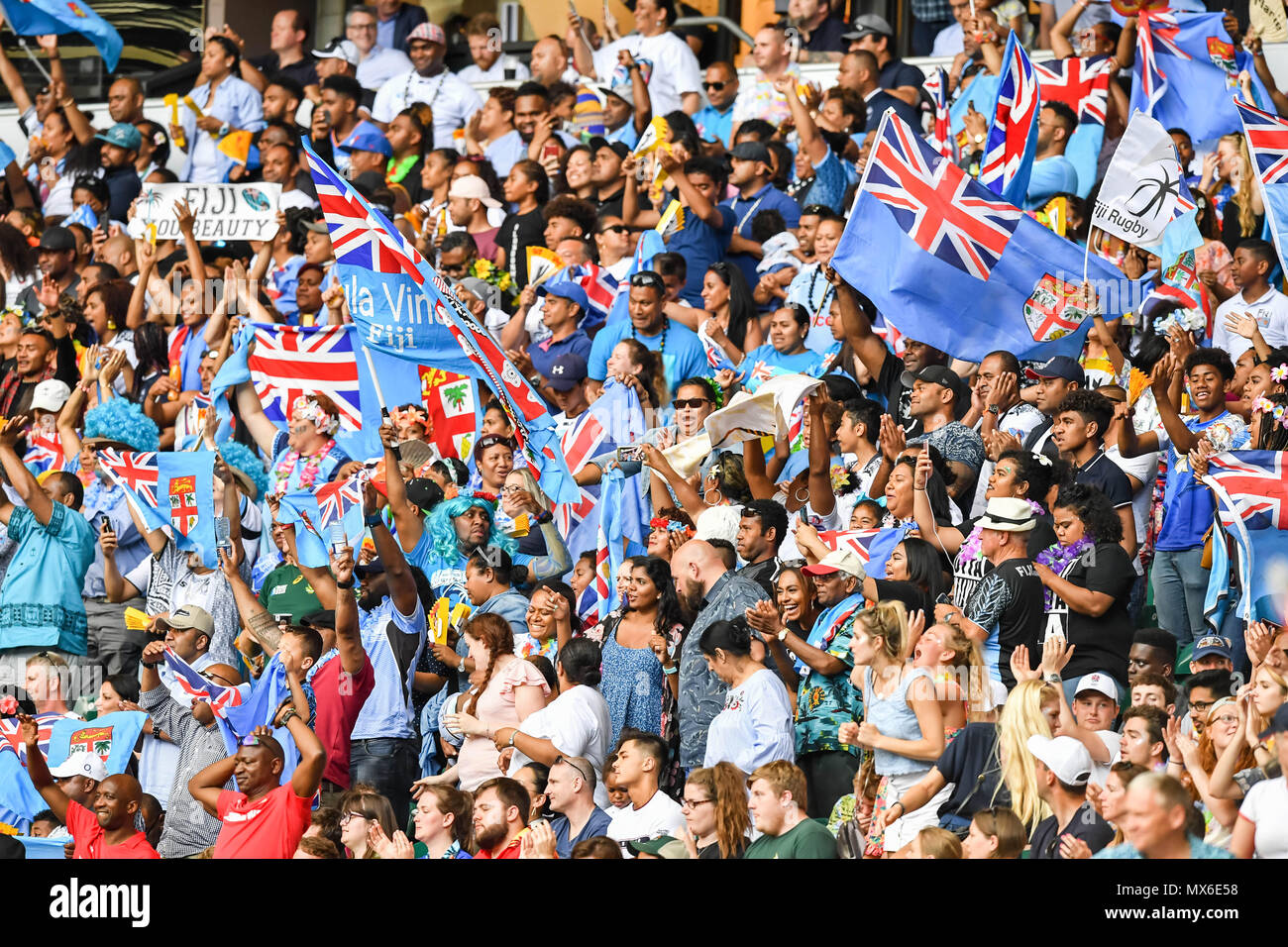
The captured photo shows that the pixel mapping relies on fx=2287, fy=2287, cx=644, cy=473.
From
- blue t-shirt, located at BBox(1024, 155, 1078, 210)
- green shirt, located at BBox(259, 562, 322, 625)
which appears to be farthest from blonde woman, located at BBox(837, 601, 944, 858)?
blue t-shirt, located at BBox(1024, 155, 1078, 210)

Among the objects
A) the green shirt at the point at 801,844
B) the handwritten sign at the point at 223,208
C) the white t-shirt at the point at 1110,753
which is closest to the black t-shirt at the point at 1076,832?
the white t-shirt at the point at 1110,753

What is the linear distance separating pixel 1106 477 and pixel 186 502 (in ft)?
15.7

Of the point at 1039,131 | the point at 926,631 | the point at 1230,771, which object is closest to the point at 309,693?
the point at 926,631

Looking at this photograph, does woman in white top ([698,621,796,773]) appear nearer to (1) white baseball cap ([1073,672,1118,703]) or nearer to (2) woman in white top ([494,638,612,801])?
(2) woman in white top ([494,638,612,801])

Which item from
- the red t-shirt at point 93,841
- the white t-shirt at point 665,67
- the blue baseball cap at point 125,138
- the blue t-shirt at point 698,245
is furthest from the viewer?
the blue baseball cap at point 125,138

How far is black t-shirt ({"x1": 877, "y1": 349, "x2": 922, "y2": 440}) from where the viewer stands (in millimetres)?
10203

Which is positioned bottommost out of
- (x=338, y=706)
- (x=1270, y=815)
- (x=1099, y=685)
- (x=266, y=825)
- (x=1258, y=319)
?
(x=266, y=825)

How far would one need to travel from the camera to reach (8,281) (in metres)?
15.3

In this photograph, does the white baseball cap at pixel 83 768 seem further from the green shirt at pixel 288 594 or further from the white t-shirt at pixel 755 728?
the white t-shirt at pixel 755 728

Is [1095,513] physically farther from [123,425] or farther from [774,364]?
[123,425]

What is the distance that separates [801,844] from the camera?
7.64 metres

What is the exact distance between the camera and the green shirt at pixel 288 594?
10750mm

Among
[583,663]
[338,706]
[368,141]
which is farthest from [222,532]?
[368,141]

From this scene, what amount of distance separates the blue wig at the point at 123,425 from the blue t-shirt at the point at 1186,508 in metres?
5.61
